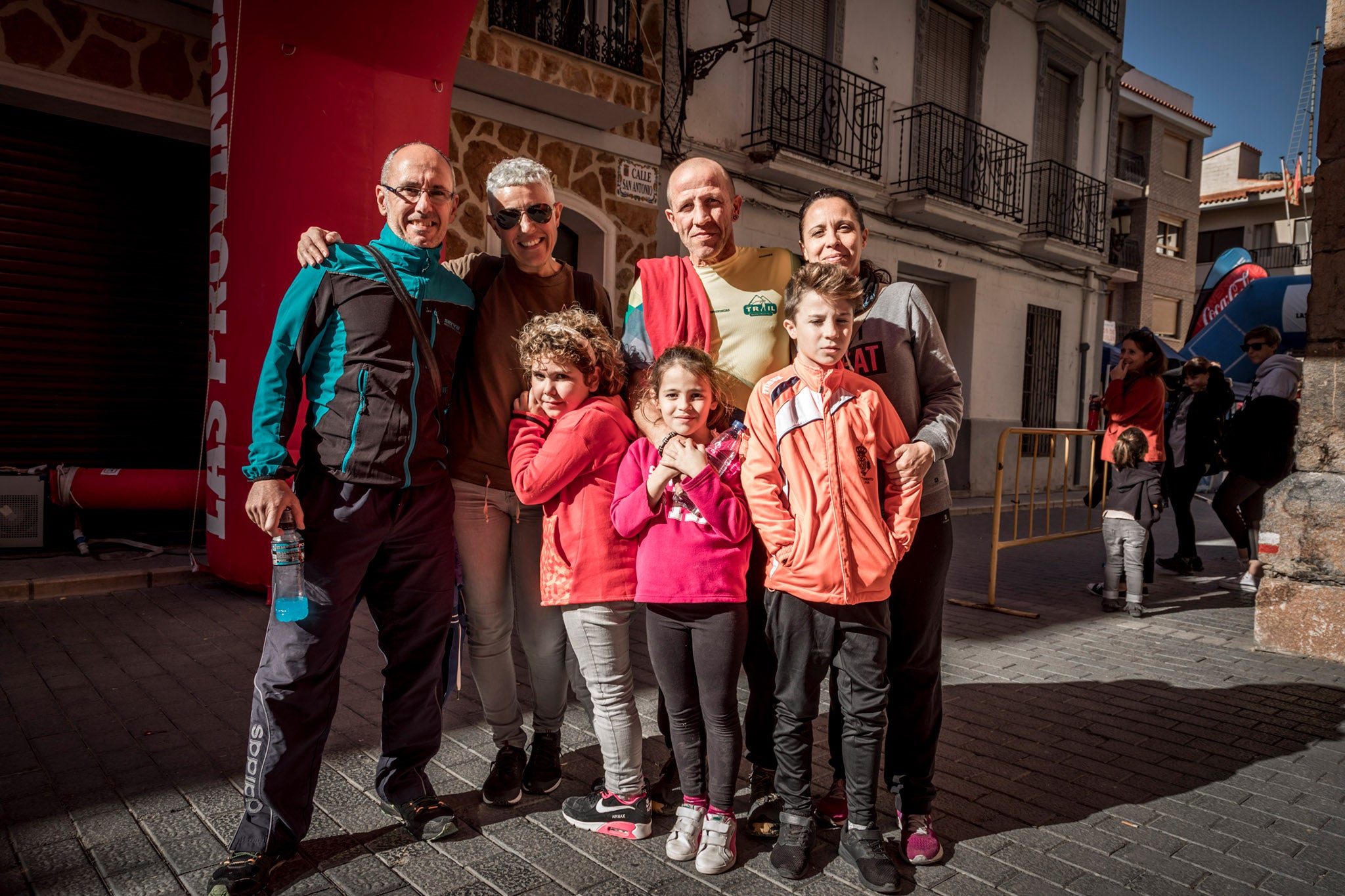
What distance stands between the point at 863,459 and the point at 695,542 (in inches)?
21.9

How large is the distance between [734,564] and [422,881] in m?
1.28

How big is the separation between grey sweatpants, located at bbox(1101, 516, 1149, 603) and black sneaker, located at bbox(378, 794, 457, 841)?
535cm

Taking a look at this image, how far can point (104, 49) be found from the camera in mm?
6332

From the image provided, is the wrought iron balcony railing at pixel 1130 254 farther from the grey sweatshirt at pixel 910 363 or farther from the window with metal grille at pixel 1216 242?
the grey sweatshirt at pixel 910 363

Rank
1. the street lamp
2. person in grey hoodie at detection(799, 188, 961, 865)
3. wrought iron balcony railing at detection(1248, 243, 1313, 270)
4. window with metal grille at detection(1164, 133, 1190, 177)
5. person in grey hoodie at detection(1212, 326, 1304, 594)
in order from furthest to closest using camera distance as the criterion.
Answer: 1. wrought iron balcony railing at detection(1248, 243, 1313, 270)
2. window with metal grille at detection(1164, 133, 1190, 177)
3. the street lamp
4. person in grey hoodie at detection(1212, 326, 1304, 594)
5. person in grey hoodie at detection(799, 188, 961, 865)

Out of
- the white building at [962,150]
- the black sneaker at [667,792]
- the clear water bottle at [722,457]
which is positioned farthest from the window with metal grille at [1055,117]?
the black sneaker at [667,792]

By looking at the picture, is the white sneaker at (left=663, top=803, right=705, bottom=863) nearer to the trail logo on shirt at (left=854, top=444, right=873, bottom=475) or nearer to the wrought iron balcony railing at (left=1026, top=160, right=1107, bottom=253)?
the trail logo on shirt at (left=854, top=444, right=873, bottom=475)

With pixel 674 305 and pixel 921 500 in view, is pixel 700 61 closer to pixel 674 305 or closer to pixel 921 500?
pixel 674 305

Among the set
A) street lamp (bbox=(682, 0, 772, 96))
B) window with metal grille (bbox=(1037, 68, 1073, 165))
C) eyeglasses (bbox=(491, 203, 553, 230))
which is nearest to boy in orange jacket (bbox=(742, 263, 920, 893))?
eyeglasses (bbox=(491, 203, 553, 230))

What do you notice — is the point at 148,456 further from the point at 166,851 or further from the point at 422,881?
the point at 422,881

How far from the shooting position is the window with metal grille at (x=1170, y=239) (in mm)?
27688

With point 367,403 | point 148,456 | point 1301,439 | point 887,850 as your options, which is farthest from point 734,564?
point 148,456

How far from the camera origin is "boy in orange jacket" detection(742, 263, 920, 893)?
2.46 m

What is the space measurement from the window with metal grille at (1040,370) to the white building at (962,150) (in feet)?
0.12
